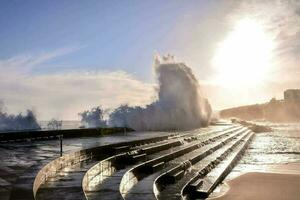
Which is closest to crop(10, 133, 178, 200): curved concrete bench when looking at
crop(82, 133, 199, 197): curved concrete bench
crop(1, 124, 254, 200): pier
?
crop(1, 124, 254, 200): pier

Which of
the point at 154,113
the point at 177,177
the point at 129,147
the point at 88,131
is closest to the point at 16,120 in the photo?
the point at 154,113

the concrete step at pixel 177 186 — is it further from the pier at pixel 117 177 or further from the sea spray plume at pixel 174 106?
the sea spray plume at pixel 174 106

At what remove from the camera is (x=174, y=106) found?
60.5 metres

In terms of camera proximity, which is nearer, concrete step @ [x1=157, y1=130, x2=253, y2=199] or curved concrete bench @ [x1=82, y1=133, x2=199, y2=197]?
curved concrete bench @ [x1=82, y1=133, x2=199, y2=197]

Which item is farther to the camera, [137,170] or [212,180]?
[212,180]

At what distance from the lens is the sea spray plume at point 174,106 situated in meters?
54.2

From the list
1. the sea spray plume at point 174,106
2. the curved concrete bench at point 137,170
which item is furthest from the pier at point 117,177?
the sea spray plume at point 174,106

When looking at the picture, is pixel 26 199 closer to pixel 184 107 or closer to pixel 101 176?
pixel 101 176

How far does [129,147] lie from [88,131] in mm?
10080

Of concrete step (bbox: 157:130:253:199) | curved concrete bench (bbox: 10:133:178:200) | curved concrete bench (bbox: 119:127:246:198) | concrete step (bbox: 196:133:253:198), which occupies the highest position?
curved concrete bench (bbox: 10:133:178:200)

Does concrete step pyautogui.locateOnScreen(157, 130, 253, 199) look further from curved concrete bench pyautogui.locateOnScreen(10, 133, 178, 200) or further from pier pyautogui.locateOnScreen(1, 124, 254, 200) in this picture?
curved concrete bench pyautogui.locateOnScreen(10, 133, 178, 200)

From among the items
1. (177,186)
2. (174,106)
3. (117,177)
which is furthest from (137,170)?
(174,106)

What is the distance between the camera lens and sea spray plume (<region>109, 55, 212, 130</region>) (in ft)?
178

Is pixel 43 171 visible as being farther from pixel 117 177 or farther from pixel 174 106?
pixel 174 106
